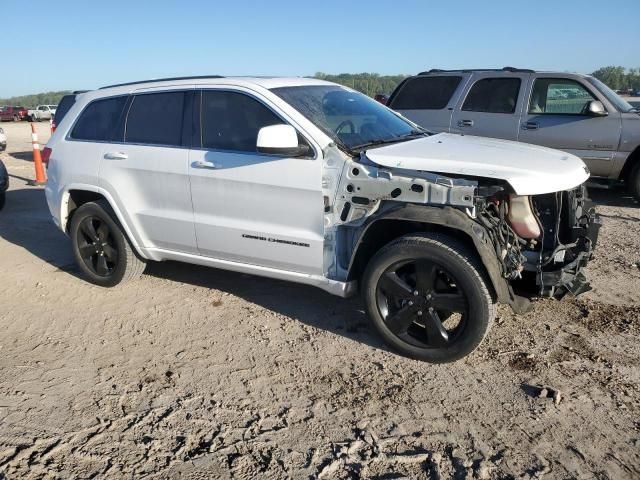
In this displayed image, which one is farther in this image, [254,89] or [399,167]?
[254,89]

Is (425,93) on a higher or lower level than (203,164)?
higher

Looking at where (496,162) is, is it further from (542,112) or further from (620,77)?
(620,77)

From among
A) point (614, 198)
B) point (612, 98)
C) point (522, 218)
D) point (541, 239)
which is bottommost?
point (614, 198)

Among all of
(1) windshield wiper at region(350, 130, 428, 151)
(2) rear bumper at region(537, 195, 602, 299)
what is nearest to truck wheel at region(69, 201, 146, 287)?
(1) windshield wiper at region(350, 130, 428, 151)

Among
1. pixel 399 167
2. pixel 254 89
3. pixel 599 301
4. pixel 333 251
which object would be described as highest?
pixel 254 89

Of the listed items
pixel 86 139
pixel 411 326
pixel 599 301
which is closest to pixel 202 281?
pixel 86 139

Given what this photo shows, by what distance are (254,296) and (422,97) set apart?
5396mm

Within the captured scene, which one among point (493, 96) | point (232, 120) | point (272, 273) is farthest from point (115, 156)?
point (493, 96)

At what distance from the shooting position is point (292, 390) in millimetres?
3455

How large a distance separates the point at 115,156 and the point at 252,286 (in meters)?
1.64

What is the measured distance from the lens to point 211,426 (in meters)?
3.11

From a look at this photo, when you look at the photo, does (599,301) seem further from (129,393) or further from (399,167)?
(129,393)

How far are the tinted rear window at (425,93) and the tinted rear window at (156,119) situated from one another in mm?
5282

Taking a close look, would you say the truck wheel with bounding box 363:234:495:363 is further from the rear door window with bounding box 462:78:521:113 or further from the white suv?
the rear door window with bounding box 462:78:521:113
